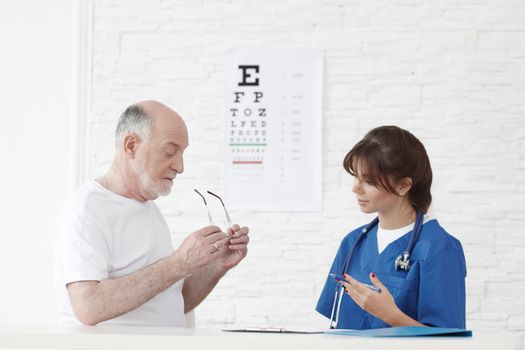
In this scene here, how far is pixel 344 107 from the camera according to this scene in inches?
138

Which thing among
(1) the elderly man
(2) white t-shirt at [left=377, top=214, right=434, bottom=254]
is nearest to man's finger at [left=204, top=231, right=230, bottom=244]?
(1) the elderly man

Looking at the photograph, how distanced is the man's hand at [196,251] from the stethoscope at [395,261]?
443 mm

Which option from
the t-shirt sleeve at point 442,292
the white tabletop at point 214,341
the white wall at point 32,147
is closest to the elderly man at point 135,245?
the white tabletop at point 214,341

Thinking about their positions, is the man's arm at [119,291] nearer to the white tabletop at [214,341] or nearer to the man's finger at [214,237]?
the man's finger at [214,237]

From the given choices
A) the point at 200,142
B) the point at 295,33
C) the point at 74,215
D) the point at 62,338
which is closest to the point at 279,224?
the point at 200,142

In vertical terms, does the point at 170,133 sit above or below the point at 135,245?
above

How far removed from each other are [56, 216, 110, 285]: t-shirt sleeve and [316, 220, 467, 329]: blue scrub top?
77 cm

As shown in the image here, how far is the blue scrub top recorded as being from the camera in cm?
207

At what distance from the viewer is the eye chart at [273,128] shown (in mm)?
3512

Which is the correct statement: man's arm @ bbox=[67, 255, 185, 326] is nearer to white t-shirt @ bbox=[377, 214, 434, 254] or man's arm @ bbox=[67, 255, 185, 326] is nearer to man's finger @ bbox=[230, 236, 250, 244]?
man's finger @ bbox=[230, 236, 250, 244]

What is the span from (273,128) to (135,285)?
159 centimetres

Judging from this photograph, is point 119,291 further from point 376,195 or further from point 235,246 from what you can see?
point 376,195

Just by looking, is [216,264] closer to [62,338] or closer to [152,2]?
[62,338]

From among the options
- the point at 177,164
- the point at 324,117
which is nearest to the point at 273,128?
the point at 324,117
